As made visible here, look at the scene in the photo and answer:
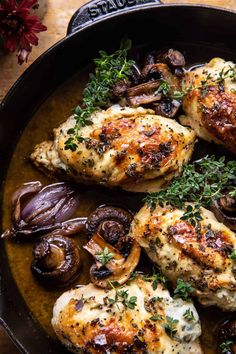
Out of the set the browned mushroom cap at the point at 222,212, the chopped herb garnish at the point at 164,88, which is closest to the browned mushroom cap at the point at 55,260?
the browned mushroom cap at the point at 222,212

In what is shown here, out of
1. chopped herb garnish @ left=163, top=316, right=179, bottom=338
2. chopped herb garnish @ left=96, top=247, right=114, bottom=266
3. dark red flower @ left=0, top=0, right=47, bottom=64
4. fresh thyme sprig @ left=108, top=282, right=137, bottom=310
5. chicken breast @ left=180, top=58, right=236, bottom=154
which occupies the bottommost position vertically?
chopped herb garnish @ left=163, top=316, right=179, bottom=338

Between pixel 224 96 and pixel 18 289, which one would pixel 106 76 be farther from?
pixel 18 289

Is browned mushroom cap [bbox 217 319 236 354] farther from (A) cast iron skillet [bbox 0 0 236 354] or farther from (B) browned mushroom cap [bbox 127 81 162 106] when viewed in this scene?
(B) browned mushroom cap [bbox 127 81 162 106]

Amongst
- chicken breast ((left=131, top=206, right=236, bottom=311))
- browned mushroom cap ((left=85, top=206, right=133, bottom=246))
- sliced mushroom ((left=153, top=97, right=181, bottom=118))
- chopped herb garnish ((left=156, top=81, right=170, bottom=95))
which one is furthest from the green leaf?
chopped herb garnish ((left=156, top=81, right=170, bottom=95))

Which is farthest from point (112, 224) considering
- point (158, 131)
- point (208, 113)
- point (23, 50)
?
point (23, 50)

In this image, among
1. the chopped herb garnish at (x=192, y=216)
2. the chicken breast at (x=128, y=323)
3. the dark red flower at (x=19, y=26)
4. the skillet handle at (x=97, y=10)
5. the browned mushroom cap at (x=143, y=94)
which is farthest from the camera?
the browned mushroom cap at (x=143, y=94)

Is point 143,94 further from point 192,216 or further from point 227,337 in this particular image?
point 227,337

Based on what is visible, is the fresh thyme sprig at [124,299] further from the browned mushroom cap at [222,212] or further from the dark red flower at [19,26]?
the dark red flower at [19,26]
